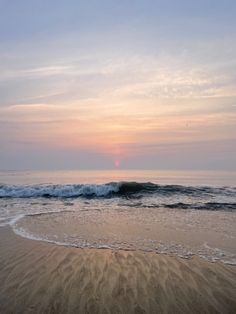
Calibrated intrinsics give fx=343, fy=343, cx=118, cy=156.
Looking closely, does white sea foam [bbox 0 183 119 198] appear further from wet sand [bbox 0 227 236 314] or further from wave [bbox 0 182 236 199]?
wet sand [bbox 0 227 236 314]

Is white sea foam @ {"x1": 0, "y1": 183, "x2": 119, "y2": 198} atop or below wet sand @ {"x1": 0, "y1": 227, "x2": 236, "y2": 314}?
atop

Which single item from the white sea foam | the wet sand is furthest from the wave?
the wet sand

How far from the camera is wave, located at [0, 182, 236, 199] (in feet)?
89.5

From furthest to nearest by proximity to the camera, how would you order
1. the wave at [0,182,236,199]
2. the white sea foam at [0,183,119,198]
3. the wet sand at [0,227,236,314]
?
the white sea foam at [0,183,119,198], the wave at [0,182,236,199], the wet sand at [0,227,236,314]

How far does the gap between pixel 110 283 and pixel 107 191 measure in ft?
73.4

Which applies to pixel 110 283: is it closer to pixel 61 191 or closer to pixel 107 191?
pixel 107 191

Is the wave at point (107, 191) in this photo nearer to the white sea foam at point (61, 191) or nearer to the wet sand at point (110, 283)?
the white sea foam at point (61, 191)

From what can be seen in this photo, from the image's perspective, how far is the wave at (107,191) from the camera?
2727 centimetres

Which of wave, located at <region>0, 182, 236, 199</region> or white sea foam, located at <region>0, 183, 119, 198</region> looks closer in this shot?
wave, located at <region>0, 182, 236, 199</region>

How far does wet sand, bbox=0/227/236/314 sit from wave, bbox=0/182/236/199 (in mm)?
18563

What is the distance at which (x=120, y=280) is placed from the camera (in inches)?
259

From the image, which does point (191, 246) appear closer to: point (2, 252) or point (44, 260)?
point (44, 260)

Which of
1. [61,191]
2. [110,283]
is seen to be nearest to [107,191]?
[61,191]

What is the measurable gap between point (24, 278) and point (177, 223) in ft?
25.8
